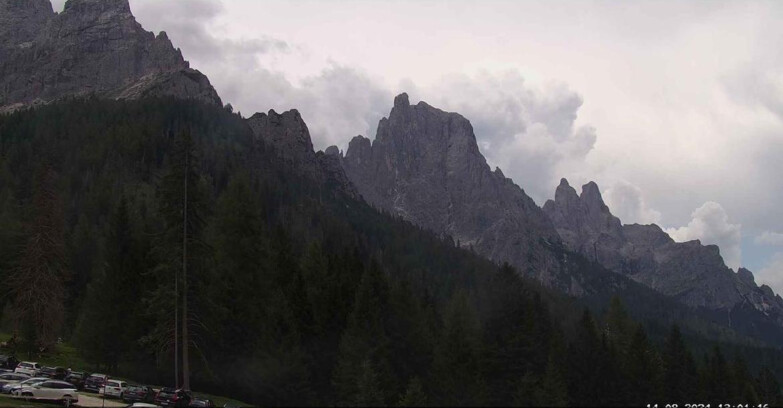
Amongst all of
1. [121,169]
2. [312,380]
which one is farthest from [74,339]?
[121,169]

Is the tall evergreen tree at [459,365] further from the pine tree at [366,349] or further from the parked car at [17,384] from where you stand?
the parked car at [17,384]

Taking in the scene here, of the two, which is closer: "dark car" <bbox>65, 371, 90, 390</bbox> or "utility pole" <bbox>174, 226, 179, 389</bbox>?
"dark car" <bbox>65, 371, 90, 390</bbox>

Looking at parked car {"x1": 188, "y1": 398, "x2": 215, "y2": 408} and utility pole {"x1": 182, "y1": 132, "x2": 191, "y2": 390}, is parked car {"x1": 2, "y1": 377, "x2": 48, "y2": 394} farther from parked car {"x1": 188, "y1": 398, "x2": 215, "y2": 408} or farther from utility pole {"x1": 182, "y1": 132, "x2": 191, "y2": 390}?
utility pole {"x1": 182, "y1": 132, "x2": 191, "y2": 390}

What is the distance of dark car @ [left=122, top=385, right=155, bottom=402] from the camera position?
180 feet

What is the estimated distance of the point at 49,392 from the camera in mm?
48000

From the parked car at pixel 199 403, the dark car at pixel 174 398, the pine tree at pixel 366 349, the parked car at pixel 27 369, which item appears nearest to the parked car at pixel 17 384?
the parked car at pixel 27 369

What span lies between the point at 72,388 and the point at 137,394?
6.75 meters

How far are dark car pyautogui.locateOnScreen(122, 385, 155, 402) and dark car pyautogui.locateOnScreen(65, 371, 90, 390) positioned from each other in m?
7.11

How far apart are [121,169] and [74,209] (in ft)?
87.2

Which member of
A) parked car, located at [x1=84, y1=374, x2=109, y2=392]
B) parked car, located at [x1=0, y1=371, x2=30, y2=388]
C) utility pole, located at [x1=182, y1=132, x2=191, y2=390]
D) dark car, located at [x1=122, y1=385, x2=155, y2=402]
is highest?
utility pole, located at [x1=182, y1=132, x2=191, y2=390]

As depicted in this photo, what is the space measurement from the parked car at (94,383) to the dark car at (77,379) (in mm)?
401

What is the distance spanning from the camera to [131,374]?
70812 mm

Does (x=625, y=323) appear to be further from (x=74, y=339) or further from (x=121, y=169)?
(x=121, y=169)

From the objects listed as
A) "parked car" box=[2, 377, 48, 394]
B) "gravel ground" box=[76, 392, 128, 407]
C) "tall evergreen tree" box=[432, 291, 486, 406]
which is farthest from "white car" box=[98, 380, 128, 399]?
"tall evergreen tree" box=[432, 291, 486, 406]
